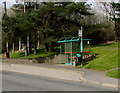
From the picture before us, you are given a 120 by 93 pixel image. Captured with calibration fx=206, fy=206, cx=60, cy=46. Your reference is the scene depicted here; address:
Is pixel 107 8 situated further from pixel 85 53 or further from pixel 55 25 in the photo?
pixel 85 53

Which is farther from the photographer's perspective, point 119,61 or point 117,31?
point 117,31

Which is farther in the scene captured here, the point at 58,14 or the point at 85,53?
the point at 58,14

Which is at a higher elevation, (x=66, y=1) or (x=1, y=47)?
(x=66, y=1)

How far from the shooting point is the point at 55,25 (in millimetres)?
27828

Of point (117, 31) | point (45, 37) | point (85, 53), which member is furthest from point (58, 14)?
point (117, 31)

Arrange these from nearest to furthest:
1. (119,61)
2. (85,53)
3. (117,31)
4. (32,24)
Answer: (119,61), (85,53), (32,24), (117,31)

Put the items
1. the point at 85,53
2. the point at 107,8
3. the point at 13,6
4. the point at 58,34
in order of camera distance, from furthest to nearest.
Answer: the point at 107,8, the point at 13,6, the point at 58,34, the point at 85,53

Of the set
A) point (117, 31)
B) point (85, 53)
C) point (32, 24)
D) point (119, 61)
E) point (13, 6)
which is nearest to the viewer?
point (119, 61)

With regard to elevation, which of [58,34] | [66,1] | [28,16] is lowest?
[58,34]

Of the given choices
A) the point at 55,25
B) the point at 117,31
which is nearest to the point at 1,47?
the point at 55,25

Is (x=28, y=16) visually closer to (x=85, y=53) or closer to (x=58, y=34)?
(x=58, y=34)

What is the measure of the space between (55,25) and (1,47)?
22.7m

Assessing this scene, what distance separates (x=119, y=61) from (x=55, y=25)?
12252mm

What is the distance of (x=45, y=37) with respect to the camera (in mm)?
26531
